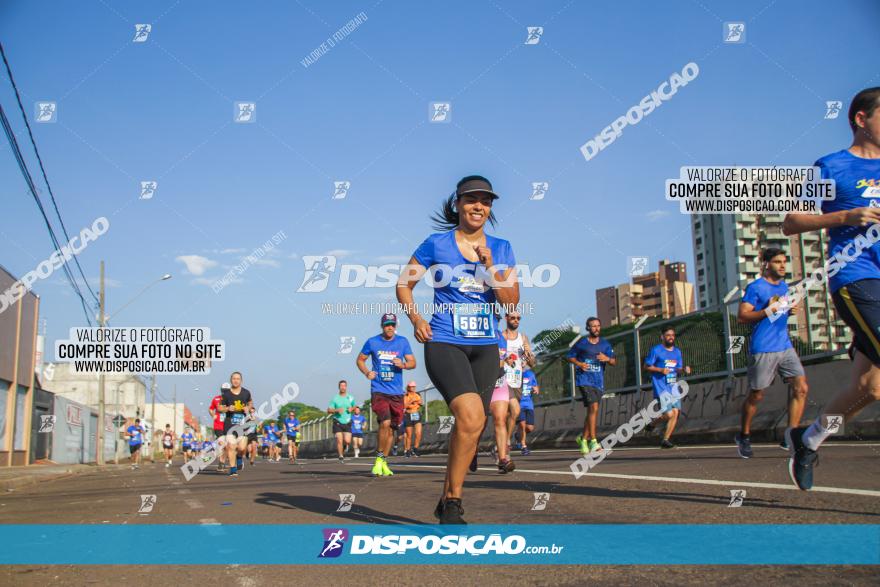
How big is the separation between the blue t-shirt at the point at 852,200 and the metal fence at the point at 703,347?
26.4 feet

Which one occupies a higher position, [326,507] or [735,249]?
[735,249]

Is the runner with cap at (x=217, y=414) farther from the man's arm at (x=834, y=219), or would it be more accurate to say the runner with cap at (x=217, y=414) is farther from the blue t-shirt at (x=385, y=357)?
the man's arm at (x=834, y=219)

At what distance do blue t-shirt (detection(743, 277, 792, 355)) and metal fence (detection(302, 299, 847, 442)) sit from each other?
361 cm

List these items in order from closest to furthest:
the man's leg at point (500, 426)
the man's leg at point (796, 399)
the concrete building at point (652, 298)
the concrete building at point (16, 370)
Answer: the man's leg at point (796, 399) < the man's leg at point (500, 426) < the concrete building at point (16, 370) < the concrete building at point (652, 298)

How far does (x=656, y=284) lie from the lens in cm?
19962

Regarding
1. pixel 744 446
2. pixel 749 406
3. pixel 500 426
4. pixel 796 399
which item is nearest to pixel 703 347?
pixel 749 406

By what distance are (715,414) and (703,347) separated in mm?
1439

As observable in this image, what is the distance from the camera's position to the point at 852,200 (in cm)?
479

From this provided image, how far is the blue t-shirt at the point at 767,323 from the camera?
28.2 ft

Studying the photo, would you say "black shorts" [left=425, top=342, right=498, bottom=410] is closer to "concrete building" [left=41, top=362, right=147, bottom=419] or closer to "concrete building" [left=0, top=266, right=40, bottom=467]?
"concrete building" [left=0, top=266, right=40, bottom=467]

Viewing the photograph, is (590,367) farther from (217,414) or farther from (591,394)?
(217,414)

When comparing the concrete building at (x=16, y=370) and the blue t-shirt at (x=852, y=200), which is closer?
the blue t-shirt at (x=852, y=200)

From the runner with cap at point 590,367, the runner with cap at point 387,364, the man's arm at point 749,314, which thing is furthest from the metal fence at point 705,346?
the man's arm at point 749,314

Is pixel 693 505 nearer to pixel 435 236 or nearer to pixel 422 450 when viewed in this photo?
pixel 435 236
